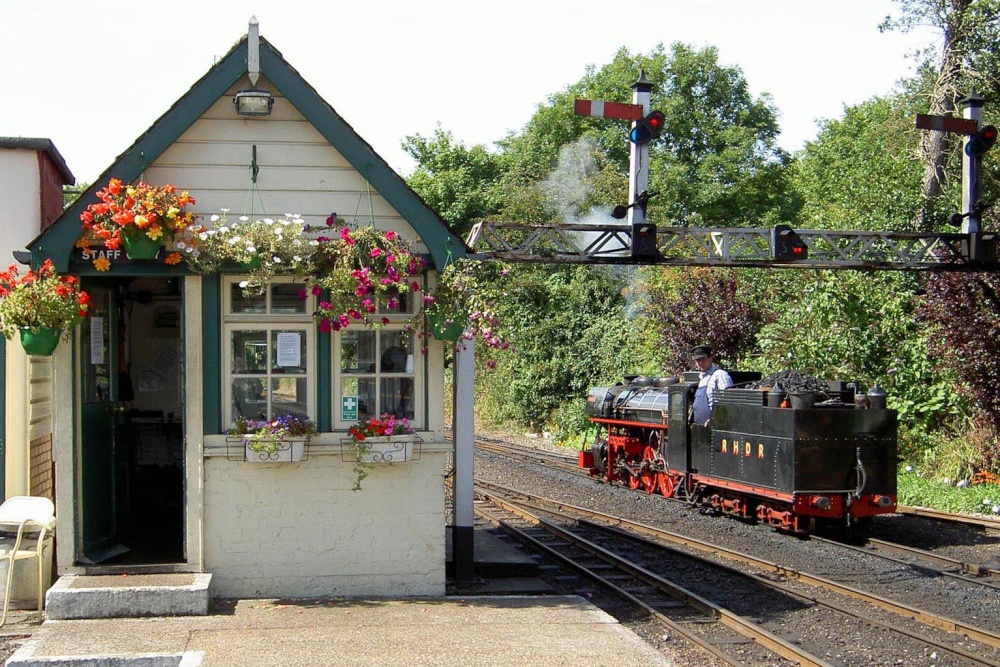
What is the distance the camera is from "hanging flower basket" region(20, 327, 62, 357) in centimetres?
742

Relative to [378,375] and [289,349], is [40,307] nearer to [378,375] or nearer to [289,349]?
[289,349]

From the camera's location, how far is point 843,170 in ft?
116

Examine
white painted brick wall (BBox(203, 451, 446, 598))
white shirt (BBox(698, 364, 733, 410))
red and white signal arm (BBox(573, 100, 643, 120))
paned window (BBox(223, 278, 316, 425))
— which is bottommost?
white painted brick wall (BBox(203, 451, 446, 598))

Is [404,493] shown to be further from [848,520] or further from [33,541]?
[848,520]

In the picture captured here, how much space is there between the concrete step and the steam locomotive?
7.21 meters

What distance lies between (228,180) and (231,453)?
2149 mm

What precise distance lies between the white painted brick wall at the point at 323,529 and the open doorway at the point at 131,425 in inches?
26.8

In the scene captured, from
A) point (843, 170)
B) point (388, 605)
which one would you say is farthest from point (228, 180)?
point (843, 170)

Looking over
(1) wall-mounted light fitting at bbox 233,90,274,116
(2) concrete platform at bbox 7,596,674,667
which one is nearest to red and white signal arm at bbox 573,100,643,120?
(1) wall-mounted light fitting at bbox 233,90,274,116

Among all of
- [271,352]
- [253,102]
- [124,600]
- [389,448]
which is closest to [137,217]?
[253,102]

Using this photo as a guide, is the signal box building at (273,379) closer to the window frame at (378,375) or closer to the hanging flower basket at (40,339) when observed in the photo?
the window frame at (378,375)

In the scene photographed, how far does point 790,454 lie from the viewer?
39.7ft

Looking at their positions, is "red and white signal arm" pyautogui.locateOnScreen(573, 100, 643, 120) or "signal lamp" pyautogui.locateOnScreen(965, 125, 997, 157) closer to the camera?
"red and white signal arm" pyautogui.locateOnScreen(573, 100, 643, 120)

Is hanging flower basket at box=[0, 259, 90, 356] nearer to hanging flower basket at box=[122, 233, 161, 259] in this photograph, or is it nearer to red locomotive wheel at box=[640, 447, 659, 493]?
hanging flower basket at box=[122, 233, 161, 259]
